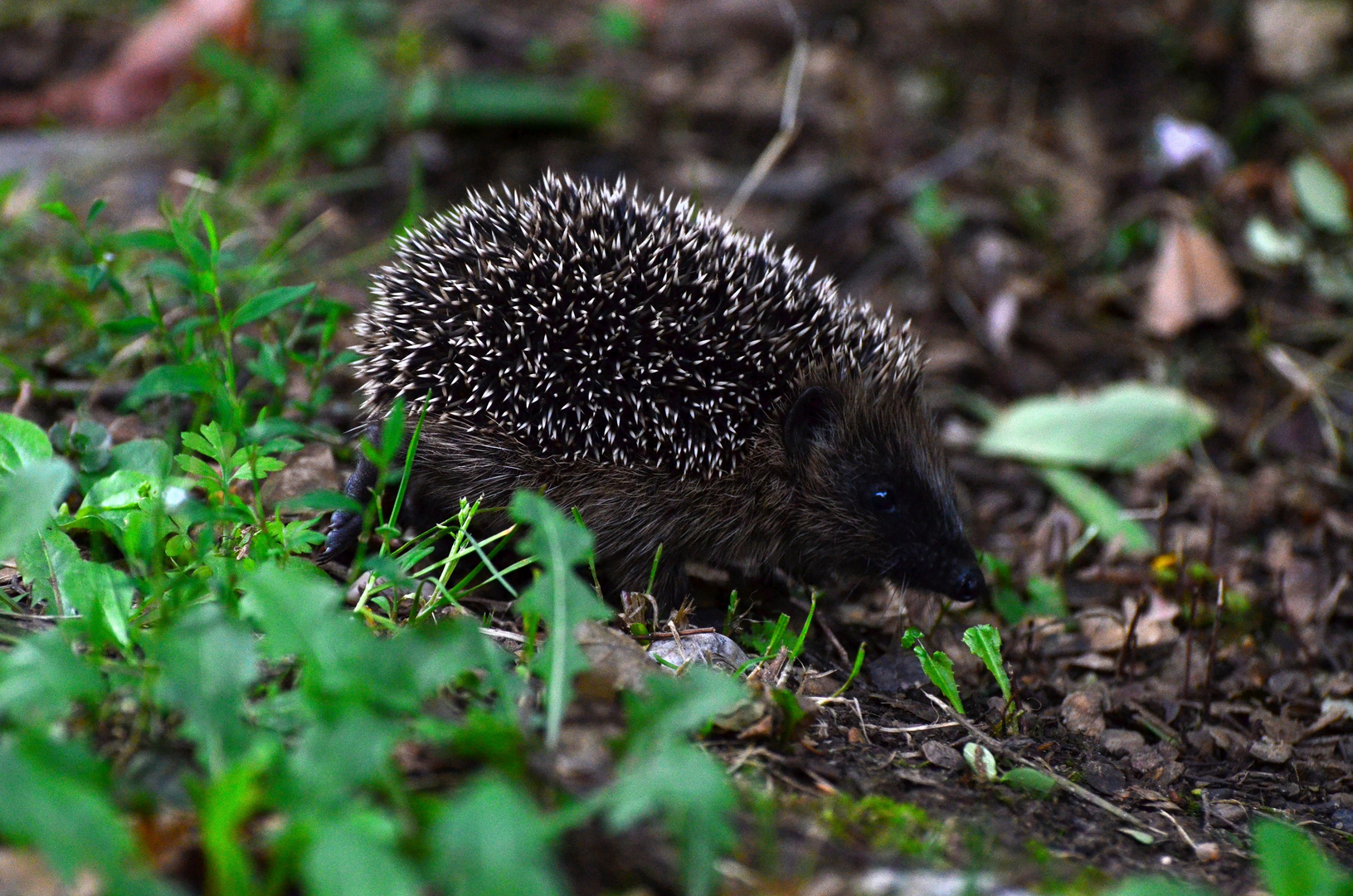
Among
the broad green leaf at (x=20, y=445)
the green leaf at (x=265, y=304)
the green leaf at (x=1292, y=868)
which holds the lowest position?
the green leaf at (x=1292, y=868)

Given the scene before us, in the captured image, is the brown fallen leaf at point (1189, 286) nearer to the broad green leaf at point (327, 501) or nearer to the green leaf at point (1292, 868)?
the green leaf at point (1292, 868)

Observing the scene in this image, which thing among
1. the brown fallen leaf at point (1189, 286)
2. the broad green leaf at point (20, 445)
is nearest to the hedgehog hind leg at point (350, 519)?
the broad green leaf at point (20, 445)

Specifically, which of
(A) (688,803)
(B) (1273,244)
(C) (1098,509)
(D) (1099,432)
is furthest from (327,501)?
(B) (1273,244)

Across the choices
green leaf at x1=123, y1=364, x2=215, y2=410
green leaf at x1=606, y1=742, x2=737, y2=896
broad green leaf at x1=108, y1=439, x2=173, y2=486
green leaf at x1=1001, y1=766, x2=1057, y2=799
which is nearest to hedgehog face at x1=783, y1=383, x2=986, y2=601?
green leaf at x1=1001, y1=766, x2=1057, y2=799

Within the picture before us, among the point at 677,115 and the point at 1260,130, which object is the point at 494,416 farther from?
the point at 1260,130

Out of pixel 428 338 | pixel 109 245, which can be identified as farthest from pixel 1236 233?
pixel 109 245

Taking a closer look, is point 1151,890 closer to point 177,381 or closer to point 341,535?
point 341,535
